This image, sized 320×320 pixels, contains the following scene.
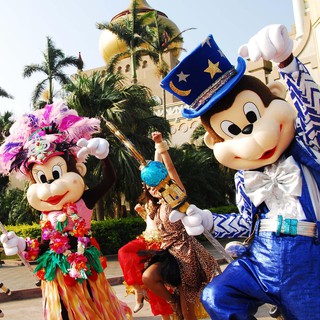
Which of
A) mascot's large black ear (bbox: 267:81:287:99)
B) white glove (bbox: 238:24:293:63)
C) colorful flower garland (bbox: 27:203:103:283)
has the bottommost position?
colorful flower garland (bbox: 27:203:103:283)

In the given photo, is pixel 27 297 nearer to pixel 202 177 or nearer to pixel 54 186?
pixel 54 186

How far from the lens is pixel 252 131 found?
8.07 feet

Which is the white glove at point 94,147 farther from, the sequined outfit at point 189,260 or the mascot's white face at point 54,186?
the sequined outfit at point 189,260

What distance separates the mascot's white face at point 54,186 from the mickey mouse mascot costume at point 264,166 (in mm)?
1409

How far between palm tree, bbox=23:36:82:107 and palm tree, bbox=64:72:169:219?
24.4ft

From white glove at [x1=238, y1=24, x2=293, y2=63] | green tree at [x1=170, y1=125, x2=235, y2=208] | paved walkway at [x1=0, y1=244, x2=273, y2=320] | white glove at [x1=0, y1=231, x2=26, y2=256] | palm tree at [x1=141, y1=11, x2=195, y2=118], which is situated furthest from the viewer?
palm tree at [x1=141, y1=11, x2=195, y2=118]

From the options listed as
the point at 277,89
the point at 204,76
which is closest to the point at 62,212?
the point at 204,76

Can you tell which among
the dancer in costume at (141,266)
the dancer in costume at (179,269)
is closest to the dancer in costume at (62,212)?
the dancer in costume at (141,266)

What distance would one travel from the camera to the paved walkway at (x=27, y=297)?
484cm

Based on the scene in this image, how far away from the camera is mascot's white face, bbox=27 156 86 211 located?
3.52m

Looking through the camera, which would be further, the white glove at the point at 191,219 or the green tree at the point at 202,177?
the green tree at the point at 202,177

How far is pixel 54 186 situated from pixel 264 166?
1799mm

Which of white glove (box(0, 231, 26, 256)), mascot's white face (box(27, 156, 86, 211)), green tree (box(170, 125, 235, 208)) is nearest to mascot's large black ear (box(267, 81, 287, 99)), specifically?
mascot's white face (box(27, 156, 86, 211))

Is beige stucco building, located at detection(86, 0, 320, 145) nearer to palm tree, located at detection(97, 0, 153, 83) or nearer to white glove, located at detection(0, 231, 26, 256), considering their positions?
palm tree, located at detection(97, 0, 153, 83)
